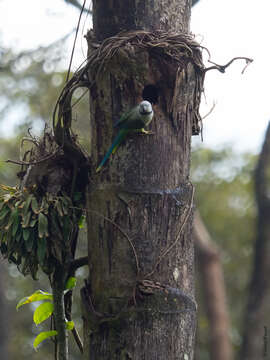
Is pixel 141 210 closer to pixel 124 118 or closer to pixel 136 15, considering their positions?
pixel 124 118

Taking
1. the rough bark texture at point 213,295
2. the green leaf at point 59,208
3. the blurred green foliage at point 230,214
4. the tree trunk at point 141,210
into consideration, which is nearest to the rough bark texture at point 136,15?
the tree trunk at point 141,210

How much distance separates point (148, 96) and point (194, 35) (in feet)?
1.20

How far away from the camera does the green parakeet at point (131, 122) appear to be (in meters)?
2.16

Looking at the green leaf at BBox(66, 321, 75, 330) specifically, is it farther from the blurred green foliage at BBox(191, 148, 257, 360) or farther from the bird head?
the blurred green foliage at BBox(191, 148, 257, 360)

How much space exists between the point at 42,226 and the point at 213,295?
20.8 feet

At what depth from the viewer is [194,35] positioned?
8.21ft

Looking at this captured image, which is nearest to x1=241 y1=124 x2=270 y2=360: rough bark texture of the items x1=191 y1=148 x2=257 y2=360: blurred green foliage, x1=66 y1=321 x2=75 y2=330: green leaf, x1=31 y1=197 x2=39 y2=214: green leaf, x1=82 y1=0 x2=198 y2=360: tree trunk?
x1=66 y1=321 x2=75 y2=330: green leaf

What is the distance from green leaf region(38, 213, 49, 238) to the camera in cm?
238

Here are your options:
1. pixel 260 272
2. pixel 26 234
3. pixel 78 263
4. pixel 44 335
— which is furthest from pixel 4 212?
pixel 260 272

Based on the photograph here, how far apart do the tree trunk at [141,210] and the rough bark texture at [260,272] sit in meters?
2.63

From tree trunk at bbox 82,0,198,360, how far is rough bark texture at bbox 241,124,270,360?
2.63 m

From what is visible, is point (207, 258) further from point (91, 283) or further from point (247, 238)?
point (247, 238)

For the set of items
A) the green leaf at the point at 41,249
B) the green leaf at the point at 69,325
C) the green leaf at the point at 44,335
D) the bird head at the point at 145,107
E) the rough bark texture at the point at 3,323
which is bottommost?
the rough bark texture at the point at 3,323

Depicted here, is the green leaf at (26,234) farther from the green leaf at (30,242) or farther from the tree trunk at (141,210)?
the tree trunk at (141,210)
